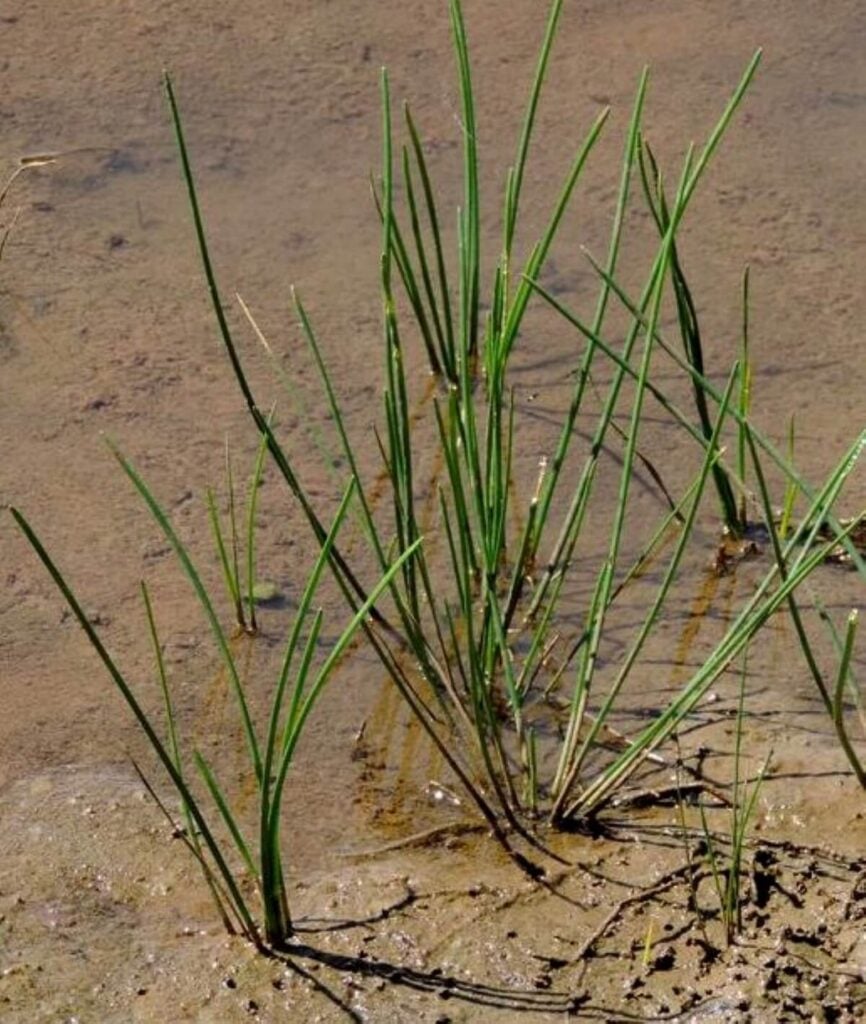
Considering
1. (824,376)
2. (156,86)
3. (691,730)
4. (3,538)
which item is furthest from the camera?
(156,86)

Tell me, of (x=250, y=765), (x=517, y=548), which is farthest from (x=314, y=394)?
(x=250, y=765)

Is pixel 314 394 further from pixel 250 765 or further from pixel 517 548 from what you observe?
pixel 250 765

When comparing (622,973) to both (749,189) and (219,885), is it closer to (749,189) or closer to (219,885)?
(219,885)

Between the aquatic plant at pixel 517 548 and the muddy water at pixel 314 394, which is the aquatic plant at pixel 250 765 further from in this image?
the aquatic plant at pixel 517 548

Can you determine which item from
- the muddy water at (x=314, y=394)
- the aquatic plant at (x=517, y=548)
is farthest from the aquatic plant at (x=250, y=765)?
the aquatic plant at (x=517, y=548)

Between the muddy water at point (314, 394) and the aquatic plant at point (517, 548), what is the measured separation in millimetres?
93

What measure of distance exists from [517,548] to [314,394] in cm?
49

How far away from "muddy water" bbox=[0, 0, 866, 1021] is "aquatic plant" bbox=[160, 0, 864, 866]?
0.31ft

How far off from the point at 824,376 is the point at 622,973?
1454 mm

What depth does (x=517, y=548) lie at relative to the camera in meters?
2.94

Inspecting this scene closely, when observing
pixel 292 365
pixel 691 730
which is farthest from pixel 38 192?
pixel 691 730

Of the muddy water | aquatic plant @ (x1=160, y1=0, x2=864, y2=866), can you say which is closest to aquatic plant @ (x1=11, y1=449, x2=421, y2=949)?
the muddy water

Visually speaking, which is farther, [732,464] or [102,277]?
[102,277]

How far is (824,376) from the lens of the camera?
332cm
